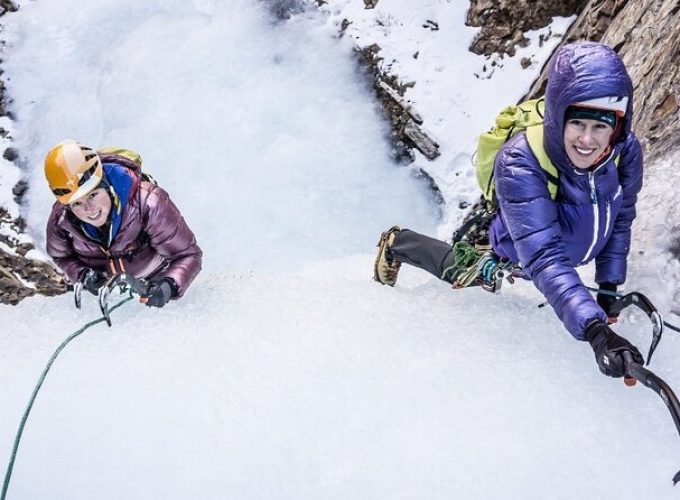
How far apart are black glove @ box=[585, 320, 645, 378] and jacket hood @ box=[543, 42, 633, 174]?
2.47 feet

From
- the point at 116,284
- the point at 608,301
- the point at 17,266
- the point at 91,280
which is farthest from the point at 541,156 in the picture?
the point at 17,266

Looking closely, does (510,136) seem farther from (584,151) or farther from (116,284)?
(116,284)

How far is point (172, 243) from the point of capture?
12.0ft

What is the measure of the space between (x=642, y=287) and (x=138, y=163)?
3.00 metres

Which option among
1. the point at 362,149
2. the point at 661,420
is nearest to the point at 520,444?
the point at 661,420

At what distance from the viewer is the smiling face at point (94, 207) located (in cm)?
325

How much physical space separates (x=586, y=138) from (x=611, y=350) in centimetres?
83

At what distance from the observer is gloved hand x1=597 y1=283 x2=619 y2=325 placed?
2822mm

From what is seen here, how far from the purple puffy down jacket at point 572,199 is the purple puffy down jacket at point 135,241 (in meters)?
1.98

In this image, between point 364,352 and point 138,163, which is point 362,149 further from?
point 364,352

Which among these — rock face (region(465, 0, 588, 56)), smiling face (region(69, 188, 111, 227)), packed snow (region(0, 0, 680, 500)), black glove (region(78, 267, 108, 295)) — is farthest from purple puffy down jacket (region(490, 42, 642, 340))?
rock face (region(465, 0, 588, 56))

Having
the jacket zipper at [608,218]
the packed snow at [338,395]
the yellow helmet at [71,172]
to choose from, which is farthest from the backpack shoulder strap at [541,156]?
the yellow helmet at [71,172]

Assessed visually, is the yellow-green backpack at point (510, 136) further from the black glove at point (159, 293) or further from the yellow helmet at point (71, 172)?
the yellow helmet at point (71, 172)

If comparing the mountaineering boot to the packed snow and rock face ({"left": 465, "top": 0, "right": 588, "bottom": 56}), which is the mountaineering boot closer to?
the packed snow
